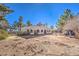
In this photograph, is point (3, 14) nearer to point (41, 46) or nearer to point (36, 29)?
point (36, 29)

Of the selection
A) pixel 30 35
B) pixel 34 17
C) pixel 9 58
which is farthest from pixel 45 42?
pixel 9 58

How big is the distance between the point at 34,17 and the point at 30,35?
0.17m

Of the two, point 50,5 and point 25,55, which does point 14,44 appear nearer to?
point 25,55

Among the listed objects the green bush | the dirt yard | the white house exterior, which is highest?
the white house exterior

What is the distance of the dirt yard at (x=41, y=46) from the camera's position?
1.59 meters

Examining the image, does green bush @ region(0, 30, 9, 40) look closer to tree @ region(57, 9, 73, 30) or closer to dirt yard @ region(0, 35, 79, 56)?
dirt yard @ region(0, 35, 79, 56)

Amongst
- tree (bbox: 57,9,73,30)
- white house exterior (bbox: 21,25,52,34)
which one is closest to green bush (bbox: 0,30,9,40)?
white house exterior (bbox: 21,25,52,34)

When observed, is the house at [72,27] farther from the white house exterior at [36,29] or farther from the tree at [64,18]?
the white house exterior at [36,29]

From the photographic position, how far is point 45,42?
162 centimetres

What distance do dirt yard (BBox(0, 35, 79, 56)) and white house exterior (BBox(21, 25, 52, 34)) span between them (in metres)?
0.05

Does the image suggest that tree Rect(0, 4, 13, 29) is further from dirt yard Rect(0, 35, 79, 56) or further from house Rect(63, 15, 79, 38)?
house Rect(63, 15, 79, 38)

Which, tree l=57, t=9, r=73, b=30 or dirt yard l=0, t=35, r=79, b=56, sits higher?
tree l=57, t=9, r=73, b=30

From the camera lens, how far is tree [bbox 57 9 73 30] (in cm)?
160

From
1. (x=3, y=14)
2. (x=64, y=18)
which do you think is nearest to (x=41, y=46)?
(x=64, y=18)
